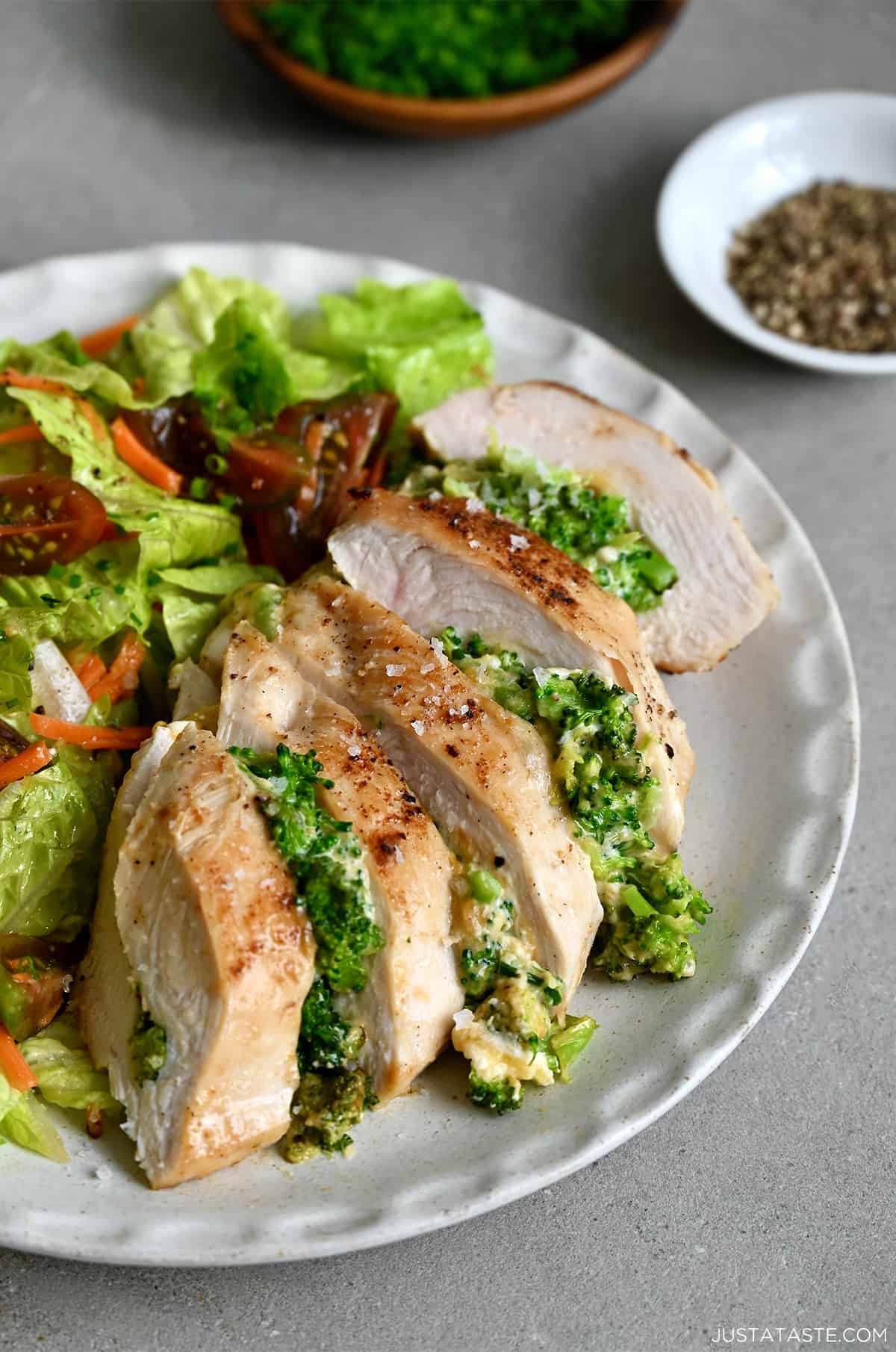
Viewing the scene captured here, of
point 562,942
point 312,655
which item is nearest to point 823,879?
point 562,942

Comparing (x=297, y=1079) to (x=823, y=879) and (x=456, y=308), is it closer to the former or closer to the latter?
(x=823, y=879)

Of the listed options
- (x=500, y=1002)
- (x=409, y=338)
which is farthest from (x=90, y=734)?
(x=409, y=338)

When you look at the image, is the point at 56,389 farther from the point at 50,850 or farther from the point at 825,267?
the point at 825,267

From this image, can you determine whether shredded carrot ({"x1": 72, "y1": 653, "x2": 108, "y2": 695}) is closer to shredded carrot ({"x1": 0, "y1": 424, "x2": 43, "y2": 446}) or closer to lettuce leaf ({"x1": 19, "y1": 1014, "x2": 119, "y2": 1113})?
shredded carrot ({"x1": 0, "y1": 424, "x2": 43, "y2": 446})

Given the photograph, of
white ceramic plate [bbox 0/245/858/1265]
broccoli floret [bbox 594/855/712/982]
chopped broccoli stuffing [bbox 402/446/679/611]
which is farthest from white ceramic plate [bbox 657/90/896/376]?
broccoli floret [bbox 594/855/712/982]

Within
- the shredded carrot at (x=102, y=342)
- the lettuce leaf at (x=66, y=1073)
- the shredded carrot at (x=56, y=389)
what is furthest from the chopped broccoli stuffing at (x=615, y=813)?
the shredded carrot at (x=102, y=342)
